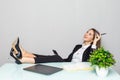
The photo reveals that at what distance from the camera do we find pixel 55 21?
3.07m

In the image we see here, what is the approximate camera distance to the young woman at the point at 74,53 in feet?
7.66

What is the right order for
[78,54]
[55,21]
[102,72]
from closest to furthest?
[102,72], [78,54], [55,21]

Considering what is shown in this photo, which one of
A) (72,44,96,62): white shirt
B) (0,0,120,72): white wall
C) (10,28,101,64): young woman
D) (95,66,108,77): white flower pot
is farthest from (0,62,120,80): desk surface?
(0,0,120,72): white wall

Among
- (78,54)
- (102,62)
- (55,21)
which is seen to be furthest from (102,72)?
(55,21)

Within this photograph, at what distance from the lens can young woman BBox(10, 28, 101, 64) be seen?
2334 mm

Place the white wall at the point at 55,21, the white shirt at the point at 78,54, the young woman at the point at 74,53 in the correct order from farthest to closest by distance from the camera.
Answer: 1. the white wall at the point at 55,21
2. the white shirt at the point at 78,54
3. the young woman at the point at 74,53

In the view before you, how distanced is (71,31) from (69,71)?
4.43ft

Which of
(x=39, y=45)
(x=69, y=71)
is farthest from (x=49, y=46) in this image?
(x=69, y=71)

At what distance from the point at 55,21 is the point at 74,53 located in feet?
2.06

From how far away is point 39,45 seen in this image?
3107 mm

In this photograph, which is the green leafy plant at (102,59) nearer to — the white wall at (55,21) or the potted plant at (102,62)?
the potted plant at (102,62)

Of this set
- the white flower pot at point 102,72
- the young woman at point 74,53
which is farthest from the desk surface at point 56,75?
the young woman at point 74,53

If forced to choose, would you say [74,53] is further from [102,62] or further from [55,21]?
[102,62]

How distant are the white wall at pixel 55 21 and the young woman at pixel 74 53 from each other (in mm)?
299
